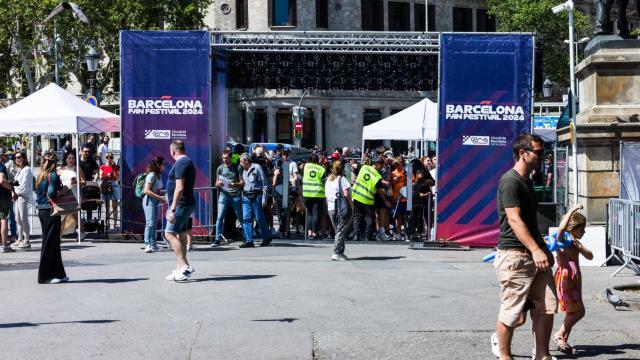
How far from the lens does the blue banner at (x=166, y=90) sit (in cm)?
1889

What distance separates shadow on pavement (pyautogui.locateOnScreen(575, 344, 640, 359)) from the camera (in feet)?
28.0

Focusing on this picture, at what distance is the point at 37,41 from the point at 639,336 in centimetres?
4833

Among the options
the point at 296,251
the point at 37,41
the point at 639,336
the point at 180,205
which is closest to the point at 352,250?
the point at 296,251

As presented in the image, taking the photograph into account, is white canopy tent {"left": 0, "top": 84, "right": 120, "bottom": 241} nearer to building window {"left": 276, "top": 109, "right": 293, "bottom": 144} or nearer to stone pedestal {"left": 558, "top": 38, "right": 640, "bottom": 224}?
stone pedestal {"left": 558, "top": 38, "right": 640, "bottom": 224}

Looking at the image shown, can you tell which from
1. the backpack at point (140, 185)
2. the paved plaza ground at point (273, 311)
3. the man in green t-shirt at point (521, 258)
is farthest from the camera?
the backpack at point (140, 185)

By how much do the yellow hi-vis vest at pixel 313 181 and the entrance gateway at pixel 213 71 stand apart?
1824 millimetres

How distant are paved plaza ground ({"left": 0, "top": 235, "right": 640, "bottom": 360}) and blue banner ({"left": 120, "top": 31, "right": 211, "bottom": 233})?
10.8 ft

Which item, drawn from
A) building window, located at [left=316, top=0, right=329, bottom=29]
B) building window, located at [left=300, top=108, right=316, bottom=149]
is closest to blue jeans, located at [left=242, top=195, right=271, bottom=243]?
building window, located at [left=300, top=108, right=316, bottom=149]

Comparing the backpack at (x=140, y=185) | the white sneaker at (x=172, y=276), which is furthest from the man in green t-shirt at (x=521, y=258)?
the backpack at (x=140, y=185)

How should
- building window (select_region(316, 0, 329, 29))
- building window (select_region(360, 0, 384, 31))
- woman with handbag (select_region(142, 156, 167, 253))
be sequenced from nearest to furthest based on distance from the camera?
woman with handbag (select_region(142, 156, 167, 253))
building window (select_region(316, 0, 329, 29))
building window (select_region(360, 0, 384, 31))

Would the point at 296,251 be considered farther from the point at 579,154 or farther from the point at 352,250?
the point at 579,154

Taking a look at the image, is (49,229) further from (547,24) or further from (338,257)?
(547,24)

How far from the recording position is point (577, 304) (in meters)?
8.70

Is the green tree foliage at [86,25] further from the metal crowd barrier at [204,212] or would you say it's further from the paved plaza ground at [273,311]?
the paved plaza ground at [273,311]
